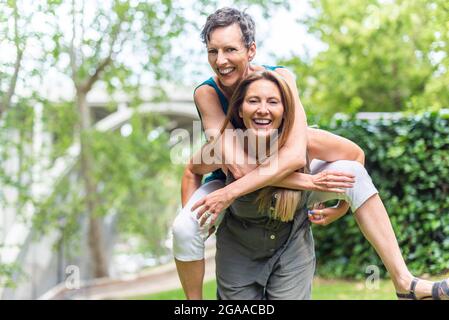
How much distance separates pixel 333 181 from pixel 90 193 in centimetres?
830

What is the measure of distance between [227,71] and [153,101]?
7.37 metres

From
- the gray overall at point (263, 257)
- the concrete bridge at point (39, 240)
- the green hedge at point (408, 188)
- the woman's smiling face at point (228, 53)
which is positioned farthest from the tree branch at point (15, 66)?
the green hedge at point (408, 188)

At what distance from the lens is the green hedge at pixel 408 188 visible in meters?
5.99

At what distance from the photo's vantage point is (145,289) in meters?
9.52

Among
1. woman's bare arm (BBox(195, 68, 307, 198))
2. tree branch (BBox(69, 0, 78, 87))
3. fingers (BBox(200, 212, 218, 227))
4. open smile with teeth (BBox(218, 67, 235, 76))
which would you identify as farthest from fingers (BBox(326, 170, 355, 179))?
tree branch (BBox(69, 0, 78, 87))

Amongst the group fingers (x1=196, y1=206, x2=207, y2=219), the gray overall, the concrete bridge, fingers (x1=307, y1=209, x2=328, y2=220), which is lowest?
the concrete bridge

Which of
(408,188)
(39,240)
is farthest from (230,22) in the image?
(39,240)

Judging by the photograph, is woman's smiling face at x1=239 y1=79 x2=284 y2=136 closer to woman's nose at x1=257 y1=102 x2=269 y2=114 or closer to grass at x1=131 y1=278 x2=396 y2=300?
woman's nose at x1=257 y1=102 x2=269 y2=114

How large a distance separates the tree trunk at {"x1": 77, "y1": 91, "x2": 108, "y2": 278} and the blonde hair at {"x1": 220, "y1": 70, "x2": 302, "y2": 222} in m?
7.22

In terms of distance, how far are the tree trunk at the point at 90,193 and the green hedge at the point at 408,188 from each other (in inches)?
177

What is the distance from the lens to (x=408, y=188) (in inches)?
249

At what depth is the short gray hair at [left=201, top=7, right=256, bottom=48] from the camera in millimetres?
3033

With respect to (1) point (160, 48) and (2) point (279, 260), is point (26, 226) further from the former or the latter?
Result: (2) point (279, 260)

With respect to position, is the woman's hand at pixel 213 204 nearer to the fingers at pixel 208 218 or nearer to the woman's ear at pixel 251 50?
the fingers at pixel 208 218
